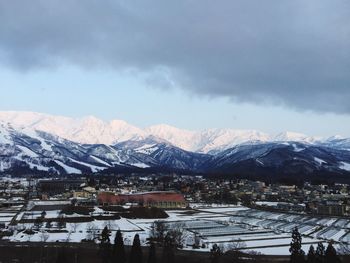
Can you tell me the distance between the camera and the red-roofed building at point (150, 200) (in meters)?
62.5

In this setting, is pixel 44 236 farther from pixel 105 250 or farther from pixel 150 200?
pixel 150 200

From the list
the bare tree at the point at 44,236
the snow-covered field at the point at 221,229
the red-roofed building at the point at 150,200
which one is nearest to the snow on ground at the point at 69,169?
the red-roofed building at the point at 150,200

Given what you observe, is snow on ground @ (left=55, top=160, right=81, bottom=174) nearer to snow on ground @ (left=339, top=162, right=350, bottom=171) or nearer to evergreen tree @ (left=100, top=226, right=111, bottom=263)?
snow on ground @ (left=339, top=162, right=350, bottom=171)

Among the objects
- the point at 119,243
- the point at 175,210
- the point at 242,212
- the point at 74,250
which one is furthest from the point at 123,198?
the point at 119,243

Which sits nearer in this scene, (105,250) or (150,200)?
(105,250)

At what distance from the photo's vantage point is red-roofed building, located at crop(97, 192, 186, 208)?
6247 cm

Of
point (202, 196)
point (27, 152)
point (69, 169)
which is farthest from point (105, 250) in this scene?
point (27, 152)

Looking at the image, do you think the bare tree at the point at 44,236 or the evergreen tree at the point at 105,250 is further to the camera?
the bare tree at the point at 44,236

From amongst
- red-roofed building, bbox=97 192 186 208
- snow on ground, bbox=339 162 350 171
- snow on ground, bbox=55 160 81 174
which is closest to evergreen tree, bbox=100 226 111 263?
red-roofed building, bbox=97 192 186 208

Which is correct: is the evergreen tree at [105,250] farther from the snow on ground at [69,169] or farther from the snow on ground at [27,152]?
the snow on ground at [27,152]

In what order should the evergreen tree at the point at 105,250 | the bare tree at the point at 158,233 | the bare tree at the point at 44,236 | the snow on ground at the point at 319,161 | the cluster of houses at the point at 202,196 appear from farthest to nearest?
the snow on ground at the point at 319,161, the cluster of houses at the point at 202,196, the bare tree at the point at 158,233, the bare tree at the point at 44,236, the evergreen tree at the point at 105,250

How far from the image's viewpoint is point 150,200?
63.1 metres

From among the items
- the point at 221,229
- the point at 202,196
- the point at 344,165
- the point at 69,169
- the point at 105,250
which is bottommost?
the point at 221,229

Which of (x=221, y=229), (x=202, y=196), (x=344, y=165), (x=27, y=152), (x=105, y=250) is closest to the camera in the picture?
(x=105, y=250)
